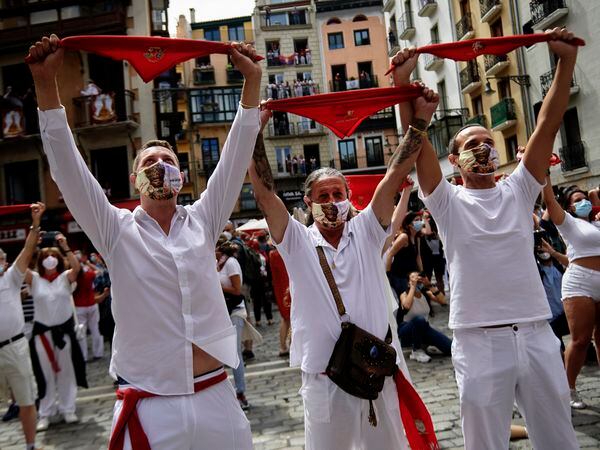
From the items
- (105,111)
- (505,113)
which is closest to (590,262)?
(505,113)

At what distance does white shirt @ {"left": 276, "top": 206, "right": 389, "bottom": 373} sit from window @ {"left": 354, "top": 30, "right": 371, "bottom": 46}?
4336 centimetres

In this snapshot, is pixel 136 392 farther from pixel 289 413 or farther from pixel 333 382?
pixel 289 413

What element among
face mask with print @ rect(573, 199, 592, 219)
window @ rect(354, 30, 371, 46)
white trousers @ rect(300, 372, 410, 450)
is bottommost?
white trousers @ rect(300, 372, 410, 450)

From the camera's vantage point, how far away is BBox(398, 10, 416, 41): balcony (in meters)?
33.3

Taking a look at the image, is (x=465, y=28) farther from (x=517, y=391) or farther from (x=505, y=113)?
(x=517, y=391)

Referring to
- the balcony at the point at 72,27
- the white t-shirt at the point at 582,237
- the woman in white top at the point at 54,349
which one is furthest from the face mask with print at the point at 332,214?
the balcony at the point at 72,27

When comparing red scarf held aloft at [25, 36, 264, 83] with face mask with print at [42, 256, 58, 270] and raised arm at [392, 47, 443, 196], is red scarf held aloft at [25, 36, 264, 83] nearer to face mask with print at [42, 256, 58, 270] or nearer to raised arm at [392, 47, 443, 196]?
raised arm at [392, 47, 443, 196]

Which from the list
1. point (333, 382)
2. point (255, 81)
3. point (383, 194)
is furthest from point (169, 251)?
point (383, 194)

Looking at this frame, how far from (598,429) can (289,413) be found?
3195 mm

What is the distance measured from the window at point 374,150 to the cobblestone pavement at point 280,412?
112 feet

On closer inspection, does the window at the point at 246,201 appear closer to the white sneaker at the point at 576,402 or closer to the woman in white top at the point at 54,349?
the woman in white top at the point at 54,349

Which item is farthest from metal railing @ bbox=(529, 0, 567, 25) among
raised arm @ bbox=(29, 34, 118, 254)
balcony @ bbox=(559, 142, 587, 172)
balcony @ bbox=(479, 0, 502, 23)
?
raised arm @ bbox=(29, 34, 118, 254)

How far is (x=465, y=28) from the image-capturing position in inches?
1076

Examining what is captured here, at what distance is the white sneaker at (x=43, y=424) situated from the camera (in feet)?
22.9
